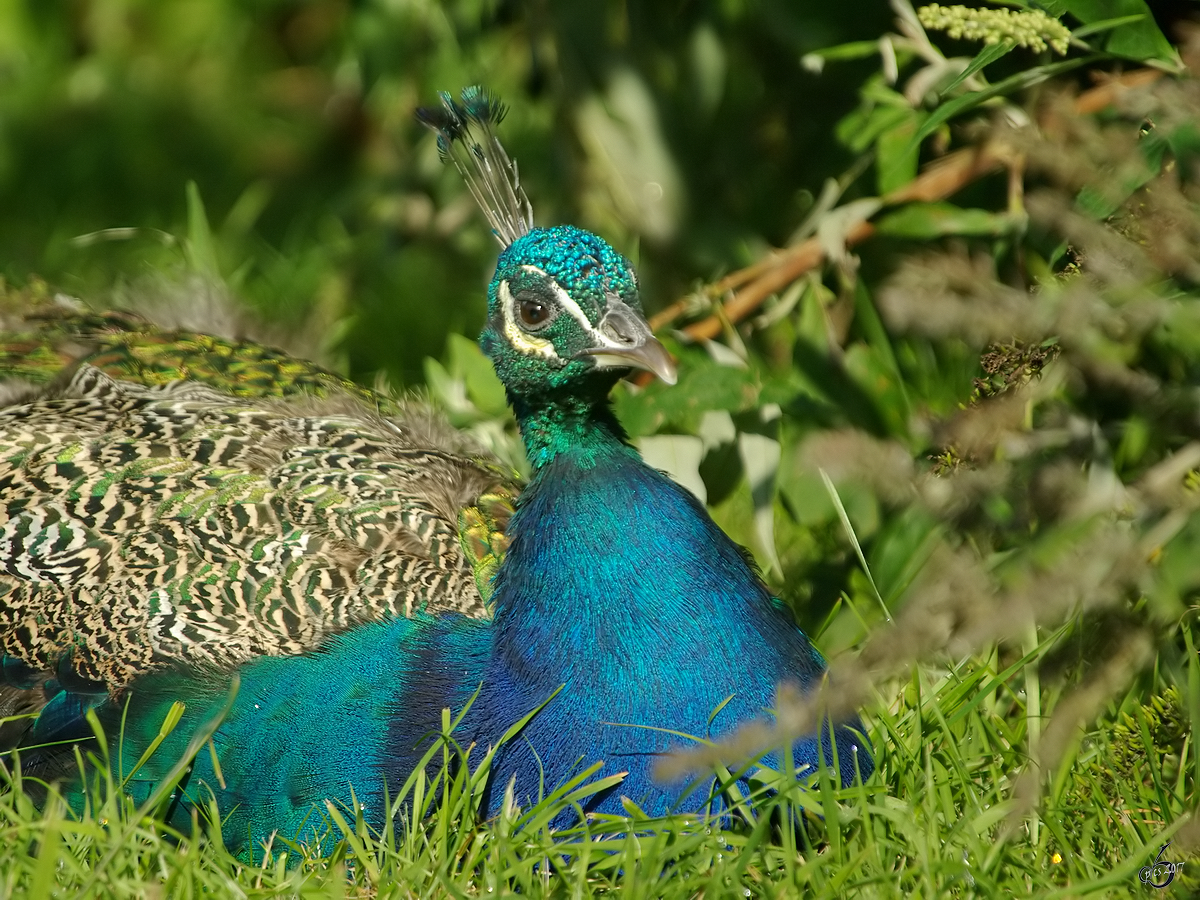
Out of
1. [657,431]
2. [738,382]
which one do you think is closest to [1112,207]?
[738,382]

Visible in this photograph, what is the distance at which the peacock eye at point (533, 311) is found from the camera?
198 cm

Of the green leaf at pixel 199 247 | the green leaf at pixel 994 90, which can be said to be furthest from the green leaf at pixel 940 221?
the green leaf at pixel 199 247

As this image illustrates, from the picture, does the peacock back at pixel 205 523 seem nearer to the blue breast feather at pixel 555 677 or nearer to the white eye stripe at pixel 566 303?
the blue breast feather at pixel 555 677

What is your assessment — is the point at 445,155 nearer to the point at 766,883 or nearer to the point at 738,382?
the point at 738,382

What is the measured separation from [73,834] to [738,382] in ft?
3.73

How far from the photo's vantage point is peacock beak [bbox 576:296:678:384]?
189cm

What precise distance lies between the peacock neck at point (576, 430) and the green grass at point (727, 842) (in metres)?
0.41

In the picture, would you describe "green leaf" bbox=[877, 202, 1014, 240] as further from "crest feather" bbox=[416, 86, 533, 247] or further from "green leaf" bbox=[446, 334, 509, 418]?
"green leaf" bbox=[446, 334, 509, 418]

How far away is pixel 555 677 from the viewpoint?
186 cm

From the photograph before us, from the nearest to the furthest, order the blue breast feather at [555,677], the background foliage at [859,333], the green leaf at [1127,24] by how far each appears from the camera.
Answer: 1. the background foliage at [859,333]
2. the blue breast feather at [555,677]
3. the green leaf at [1127,24]

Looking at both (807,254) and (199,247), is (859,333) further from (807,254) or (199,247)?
(199,247)

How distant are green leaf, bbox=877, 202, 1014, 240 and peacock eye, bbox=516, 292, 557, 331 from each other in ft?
2.33

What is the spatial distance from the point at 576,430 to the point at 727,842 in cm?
58

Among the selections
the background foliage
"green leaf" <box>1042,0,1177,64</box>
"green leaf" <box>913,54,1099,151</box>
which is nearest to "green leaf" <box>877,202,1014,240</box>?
the background foliage
